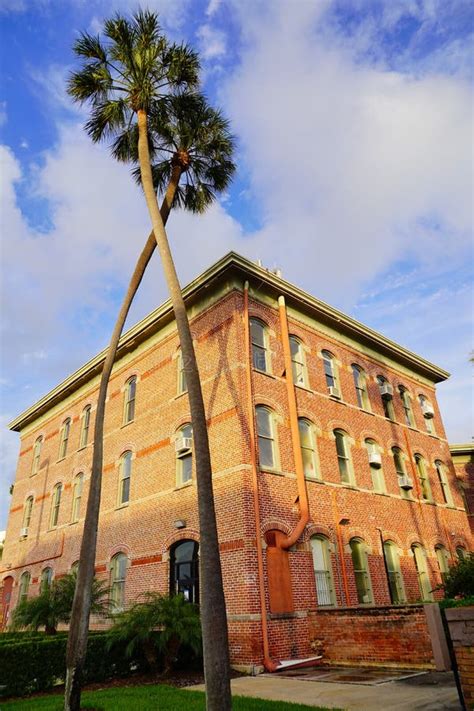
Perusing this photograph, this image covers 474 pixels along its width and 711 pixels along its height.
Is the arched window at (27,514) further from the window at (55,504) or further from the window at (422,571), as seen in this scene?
the window at (422,571)

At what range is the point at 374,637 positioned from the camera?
39.8 ft

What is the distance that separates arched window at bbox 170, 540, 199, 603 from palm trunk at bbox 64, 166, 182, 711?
5542mm

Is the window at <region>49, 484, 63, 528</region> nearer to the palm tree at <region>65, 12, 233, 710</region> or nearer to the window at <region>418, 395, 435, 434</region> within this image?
the palm tree at <region>65, 12, 233, 710</region>

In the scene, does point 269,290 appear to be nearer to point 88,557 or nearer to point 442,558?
point 88,557

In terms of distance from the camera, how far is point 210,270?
55.4ft

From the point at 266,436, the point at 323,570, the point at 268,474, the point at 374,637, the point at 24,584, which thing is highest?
the point at 266,436

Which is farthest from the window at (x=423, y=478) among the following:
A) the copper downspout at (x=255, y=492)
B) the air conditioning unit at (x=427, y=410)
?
the copper downspout at (x=255, y=492)

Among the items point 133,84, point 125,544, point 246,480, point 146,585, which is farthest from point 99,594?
point 133,84

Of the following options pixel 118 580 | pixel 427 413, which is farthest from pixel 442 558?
pixel 118 580

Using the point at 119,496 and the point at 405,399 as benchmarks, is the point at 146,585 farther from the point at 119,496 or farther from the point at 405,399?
the point at 405,399

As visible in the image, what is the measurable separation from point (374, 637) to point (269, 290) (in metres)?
11.1

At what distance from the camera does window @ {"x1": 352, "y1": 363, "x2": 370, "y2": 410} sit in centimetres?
2053

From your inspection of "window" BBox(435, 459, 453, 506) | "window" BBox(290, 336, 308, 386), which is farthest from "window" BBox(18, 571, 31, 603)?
"window" BBox(435, 459, 453, 506)

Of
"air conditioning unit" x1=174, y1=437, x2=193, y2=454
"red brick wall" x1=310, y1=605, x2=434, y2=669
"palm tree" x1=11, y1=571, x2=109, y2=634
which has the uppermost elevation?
"air conditioning unit" x1=174, y1=437, x2=193, y2=454
